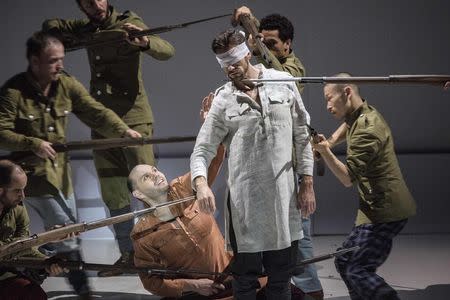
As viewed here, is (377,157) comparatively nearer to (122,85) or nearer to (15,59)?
(122,85)

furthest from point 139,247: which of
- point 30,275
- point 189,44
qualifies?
point 189,44

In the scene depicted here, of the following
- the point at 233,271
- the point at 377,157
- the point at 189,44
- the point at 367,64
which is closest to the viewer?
the point at 233,271

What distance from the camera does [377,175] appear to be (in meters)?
3.88

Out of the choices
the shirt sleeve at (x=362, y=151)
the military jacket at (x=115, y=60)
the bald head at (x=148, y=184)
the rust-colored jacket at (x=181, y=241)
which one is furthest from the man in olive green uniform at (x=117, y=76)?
the shirt sleeve at (x=362, y=151)

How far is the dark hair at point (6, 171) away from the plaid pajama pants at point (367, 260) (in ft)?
5.27

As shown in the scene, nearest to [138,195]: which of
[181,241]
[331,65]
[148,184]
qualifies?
[148,184]

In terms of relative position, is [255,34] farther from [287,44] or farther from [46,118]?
[46,118]

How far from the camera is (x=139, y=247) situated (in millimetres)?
3906

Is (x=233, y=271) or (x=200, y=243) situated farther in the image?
(x=200, y=243)

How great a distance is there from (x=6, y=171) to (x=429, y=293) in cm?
225

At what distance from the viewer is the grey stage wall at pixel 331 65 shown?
4.10 m

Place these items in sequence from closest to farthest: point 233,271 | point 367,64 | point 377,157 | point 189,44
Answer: point 233,271
point 377,157
point 189,44
point 367,64

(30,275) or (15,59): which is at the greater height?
(15,59)

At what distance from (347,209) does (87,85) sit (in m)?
1.81
